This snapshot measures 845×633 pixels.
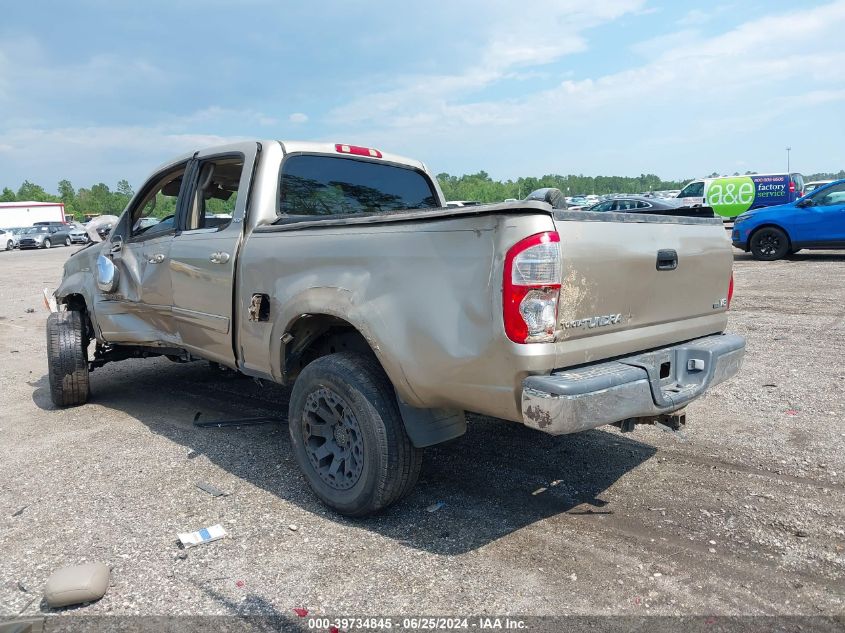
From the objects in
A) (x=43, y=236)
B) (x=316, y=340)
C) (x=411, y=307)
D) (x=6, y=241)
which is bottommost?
(x=316, y=340)

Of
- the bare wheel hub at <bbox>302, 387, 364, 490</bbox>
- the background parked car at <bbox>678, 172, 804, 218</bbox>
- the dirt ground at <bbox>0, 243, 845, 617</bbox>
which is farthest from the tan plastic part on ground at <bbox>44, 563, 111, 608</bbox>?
the background parked car at <bbox>678, 172, 804, 218</bbox>

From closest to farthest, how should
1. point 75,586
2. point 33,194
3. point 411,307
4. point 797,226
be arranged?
1. point 75,586
2. point 411,307
3. point 797,226
4. point 33,194

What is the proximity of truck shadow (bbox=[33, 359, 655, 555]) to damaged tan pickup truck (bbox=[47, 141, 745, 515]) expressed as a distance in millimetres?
288

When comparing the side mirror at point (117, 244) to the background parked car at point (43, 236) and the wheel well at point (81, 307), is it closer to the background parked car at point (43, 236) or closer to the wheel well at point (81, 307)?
the wheel well at point (81, 307)

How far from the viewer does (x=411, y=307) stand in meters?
2.92

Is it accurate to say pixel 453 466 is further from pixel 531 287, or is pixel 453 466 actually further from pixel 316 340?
pixel 531 287

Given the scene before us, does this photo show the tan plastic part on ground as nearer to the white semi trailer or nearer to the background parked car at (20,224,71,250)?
the background parked car at (20,224,71,250)

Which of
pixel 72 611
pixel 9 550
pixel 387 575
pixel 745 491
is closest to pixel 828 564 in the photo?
pixel 745 491

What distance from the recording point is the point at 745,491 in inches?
143

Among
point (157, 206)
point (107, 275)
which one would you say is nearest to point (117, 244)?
point (107, 275)

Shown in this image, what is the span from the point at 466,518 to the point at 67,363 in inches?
152

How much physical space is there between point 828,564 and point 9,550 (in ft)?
12.7

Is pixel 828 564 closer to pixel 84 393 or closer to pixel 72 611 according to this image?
pixel 72 611

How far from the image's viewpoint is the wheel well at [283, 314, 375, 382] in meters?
3.55
